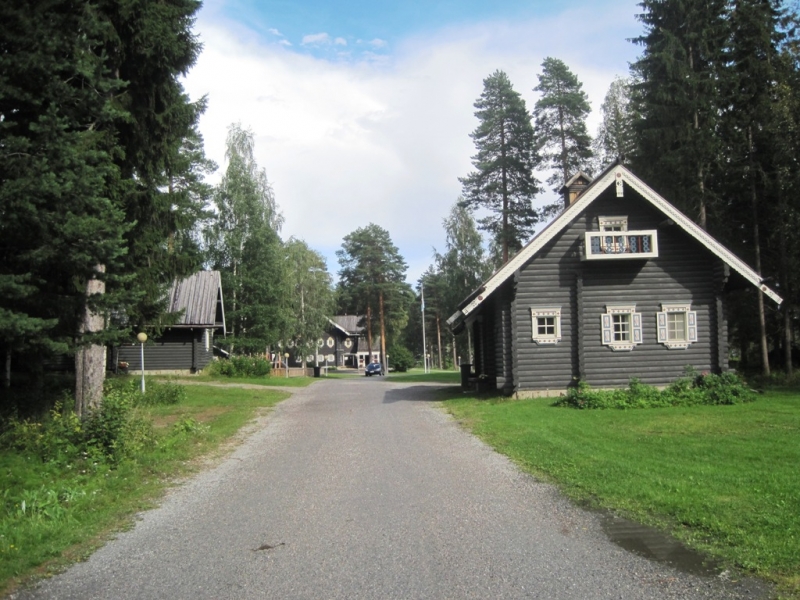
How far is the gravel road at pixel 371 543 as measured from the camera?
17.1 feet

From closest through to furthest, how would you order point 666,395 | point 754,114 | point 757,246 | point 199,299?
point 666,395
point 754,114
point 757,246
point 199,299

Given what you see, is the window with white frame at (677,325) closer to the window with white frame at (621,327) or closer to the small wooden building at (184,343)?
the window with white frame at (621,327)

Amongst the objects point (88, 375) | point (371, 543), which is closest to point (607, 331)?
point (88, 375)

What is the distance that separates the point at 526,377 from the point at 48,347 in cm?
1361

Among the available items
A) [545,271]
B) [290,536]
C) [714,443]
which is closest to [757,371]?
[545,271]

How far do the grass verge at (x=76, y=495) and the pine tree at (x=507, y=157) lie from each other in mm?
30099

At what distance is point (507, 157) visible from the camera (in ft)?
136

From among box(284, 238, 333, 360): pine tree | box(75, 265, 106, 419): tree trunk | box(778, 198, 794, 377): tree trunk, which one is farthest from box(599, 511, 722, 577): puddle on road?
box(284, 238, 333, 360): pine tree

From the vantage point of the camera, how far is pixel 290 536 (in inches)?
265

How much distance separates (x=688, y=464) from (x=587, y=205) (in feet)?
37.5

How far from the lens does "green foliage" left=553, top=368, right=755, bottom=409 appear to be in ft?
59.9

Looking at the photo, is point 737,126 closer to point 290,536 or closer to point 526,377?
point 526,377

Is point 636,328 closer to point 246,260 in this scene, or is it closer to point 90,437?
point 90,437

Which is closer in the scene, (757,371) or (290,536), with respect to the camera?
(290,536)
